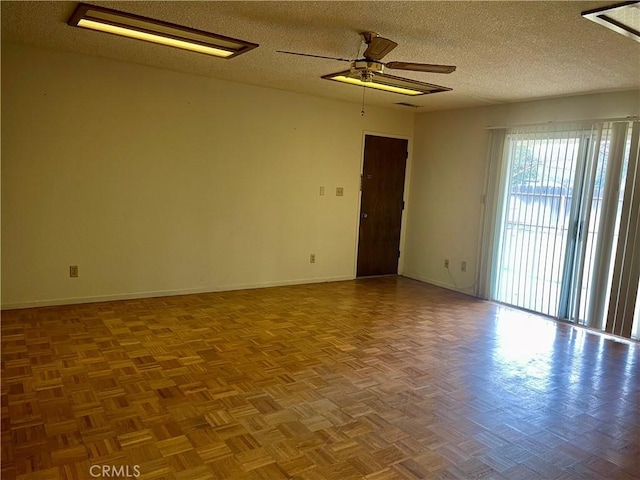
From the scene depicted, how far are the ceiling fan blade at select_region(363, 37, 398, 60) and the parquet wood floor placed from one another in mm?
2127

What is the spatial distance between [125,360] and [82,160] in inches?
82.8

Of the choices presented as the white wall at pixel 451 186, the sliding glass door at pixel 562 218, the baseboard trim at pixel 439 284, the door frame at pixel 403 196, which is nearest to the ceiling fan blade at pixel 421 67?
the sliding glass door at pixel 562 218

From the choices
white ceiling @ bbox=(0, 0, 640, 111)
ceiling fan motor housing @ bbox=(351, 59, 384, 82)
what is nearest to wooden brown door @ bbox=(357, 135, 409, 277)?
white ceiling @ bbox=(0, 0, 640, 111)

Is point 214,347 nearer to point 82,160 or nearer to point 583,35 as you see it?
point 82,160

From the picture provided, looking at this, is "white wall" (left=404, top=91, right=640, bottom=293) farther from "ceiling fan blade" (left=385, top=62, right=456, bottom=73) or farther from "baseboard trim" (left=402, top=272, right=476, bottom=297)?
"ceiling fan blade" (left=385, top=62, right=456, bottom=73)

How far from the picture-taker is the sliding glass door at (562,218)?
4406 mm

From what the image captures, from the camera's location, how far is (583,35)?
287 centimetres

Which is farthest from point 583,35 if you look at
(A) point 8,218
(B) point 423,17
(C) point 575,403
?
(A) point 8,218

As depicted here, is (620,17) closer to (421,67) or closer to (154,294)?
(421,67)

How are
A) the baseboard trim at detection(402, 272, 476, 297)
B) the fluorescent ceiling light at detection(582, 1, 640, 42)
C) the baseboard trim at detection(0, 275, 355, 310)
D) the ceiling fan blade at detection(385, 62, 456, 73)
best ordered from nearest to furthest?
the fluorescent ceiling light at detection(582, 1, 640, 42) < the ceiling fan blade at detection(385, 62, 456, 73) < the baseboard trim at detection(0, 275, 355, 310) < the baseboard trim at detection(402, 272, 476, 297)

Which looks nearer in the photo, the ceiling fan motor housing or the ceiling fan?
the ceiling fan

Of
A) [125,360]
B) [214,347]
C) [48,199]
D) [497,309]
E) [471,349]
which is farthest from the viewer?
[497,309]

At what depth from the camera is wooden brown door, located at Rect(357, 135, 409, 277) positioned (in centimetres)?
632

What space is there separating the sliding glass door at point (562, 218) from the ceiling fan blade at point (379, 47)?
8.75 feet
